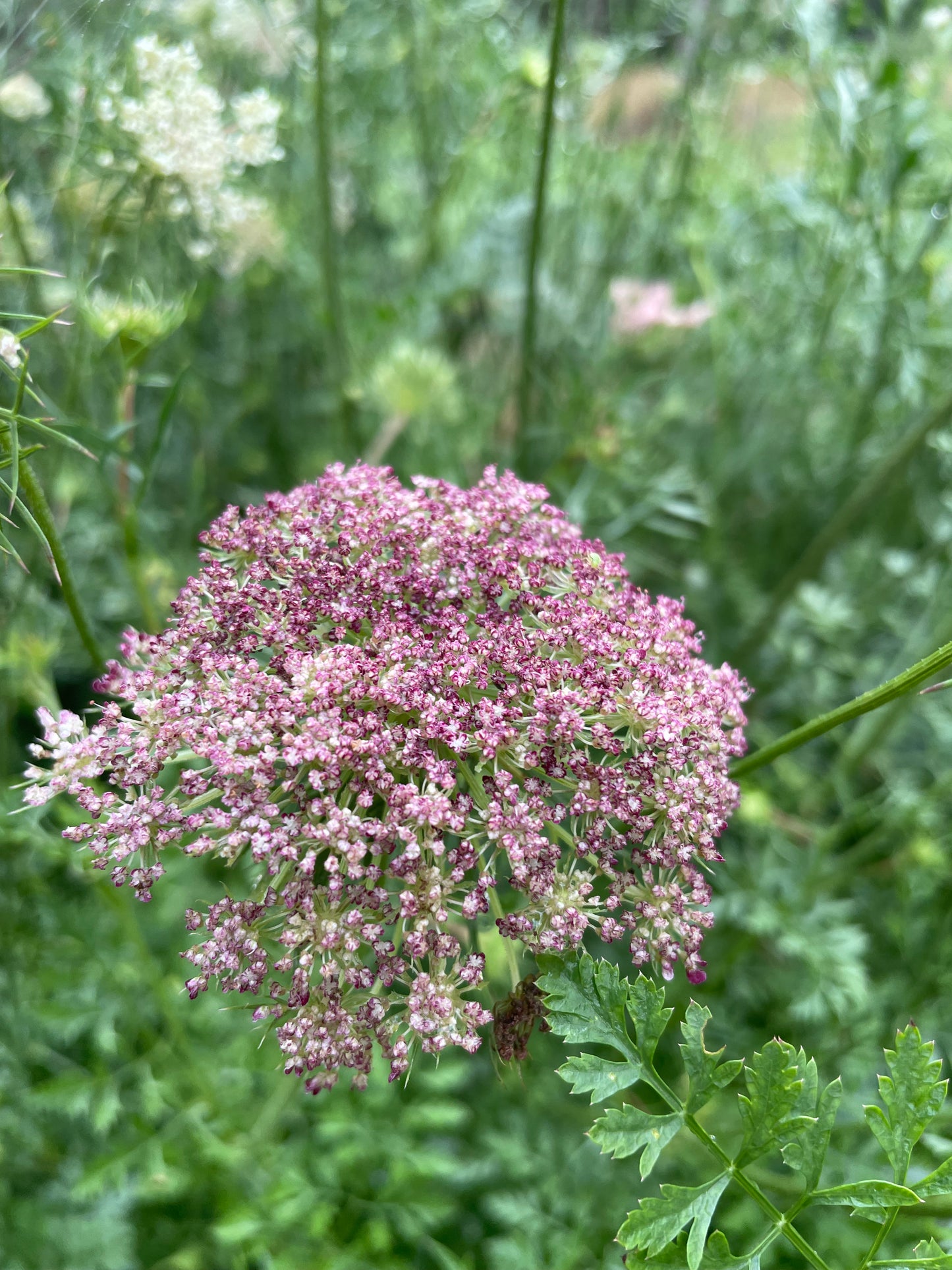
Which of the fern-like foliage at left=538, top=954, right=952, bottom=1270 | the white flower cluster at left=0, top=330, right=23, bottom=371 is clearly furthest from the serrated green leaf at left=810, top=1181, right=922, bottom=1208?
the white flower cluster at left=0, top=330, right=23, bottom=371

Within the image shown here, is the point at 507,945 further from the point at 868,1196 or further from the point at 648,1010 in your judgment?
the point at 868,1196

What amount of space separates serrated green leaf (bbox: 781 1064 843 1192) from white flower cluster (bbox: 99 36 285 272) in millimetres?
1229

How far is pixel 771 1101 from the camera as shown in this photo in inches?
28.7

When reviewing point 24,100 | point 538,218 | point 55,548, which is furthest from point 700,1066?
point 24,100

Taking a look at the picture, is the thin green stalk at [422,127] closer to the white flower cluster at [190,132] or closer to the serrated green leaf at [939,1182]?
the white flower cluster at [190,132]

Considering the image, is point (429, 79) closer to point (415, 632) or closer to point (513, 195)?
point (513, 195)

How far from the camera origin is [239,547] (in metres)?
0.77

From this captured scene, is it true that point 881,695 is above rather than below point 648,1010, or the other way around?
above

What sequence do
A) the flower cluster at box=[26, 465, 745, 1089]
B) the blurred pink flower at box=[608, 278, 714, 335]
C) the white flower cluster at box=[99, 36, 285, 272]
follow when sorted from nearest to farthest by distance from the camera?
the flower cluster at box=[26, 465, 745, 1089], the white flower cluster at box=[99, 36, 285, 272], the blurred pink flower at box=[608, 278, 714, 335]

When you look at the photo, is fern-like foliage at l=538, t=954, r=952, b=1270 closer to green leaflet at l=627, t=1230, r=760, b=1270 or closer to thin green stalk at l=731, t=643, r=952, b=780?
green leaflet at l=627, t=1230, r=760, b=1270

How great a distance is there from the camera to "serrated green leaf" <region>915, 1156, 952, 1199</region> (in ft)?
2.37

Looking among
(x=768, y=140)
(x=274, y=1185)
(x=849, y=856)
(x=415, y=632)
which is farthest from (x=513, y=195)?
(x=274, y=1185)

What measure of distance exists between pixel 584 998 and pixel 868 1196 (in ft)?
0.93

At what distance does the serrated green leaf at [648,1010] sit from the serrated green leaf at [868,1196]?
0.59ft
